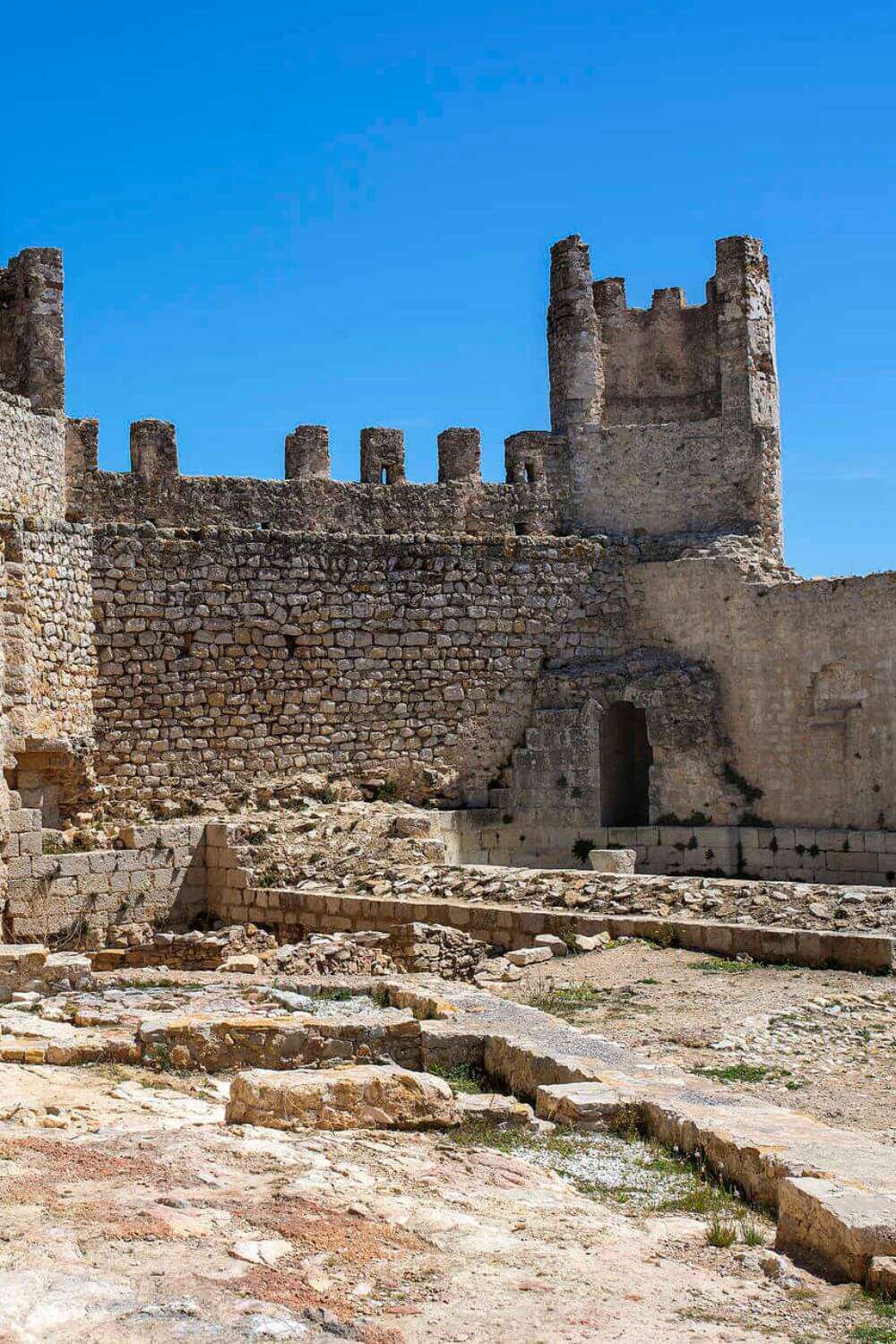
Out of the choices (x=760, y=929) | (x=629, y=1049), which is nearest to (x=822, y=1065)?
(x=629, y=1049)

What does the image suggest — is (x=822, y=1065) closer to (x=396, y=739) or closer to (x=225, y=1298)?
(x=225, y=1298)

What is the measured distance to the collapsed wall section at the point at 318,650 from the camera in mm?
18266

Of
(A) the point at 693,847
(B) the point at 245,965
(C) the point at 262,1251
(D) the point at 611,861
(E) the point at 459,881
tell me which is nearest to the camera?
(C) the point at 262,1251

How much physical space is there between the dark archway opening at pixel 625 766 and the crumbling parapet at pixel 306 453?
5.10 meters

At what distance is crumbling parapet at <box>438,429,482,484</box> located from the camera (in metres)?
20.5

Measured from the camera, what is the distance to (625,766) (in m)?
20.9

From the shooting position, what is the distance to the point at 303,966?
45.8ft

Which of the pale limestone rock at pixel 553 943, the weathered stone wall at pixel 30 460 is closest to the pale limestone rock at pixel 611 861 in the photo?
the pale limestone rock at pixel 553 943

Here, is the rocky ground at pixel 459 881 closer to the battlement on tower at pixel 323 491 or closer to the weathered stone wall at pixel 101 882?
the weathered stone wall at pixel 101 882

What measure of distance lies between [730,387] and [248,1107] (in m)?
15.7

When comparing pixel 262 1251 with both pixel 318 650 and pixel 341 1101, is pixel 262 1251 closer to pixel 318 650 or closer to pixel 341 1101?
pixel 341 1101

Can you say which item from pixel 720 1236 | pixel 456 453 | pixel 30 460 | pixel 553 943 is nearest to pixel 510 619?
pixel 456 453

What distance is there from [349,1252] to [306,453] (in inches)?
599

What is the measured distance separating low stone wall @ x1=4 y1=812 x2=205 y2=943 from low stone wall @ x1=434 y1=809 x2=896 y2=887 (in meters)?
3.25
